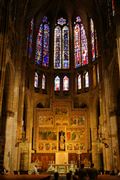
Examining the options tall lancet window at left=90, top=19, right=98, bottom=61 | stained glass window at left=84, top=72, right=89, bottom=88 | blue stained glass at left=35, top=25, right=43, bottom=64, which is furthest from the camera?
blue stained glass at left=35, top=25, right=43, bottom=64

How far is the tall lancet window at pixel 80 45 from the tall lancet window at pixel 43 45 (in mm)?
4685

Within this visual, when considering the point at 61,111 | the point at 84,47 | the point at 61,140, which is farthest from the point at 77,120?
the point at 84,47

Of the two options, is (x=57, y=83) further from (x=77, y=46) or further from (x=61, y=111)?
(x=77, y=46)

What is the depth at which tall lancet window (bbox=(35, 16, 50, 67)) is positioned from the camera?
4012 cm

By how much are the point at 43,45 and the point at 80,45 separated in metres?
6.01

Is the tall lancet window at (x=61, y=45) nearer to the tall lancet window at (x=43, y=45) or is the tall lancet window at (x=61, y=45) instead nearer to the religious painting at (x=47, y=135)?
the tall lancet window at (x=43, y=45)

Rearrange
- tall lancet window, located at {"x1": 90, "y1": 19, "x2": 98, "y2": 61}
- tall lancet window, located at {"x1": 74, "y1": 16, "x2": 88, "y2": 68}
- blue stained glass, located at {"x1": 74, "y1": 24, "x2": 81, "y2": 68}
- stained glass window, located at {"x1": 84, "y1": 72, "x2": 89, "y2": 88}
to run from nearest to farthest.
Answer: tall lancet window, located at {"x1": 90, "y1": 19, "x2": 98, "y2": 61}, stained glass window, located at {"x1": 84, "y1": 72, "x2": 89, "y2": 88}, tall lancet window, located at {"x1": 74, "y1": 16, "x2": 88, "y2": 68}, blue stained glass, located at {"x1": 74, "y1": 24, "x2": 81, "y2": 68}

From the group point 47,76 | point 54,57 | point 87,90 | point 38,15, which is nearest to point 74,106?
point 87,90

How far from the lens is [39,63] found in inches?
1560

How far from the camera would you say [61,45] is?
4219 cm

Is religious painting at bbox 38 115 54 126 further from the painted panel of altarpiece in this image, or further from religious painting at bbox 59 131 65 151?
religious painting at bbox 59 131 65 151

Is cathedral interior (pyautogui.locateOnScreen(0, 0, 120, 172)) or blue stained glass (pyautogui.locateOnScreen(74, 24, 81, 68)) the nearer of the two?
cathedral interior (pyautogui.locateOnScreen(0, 0, 120, 172))

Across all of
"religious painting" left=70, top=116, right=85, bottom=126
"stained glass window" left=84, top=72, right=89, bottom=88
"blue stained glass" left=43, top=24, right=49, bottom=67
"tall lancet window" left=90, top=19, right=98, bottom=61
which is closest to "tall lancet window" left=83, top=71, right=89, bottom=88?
"stained glass window" left=84, top=72, right=89, bottom=88

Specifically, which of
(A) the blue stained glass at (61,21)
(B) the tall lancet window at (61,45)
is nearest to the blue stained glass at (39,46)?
(B) the tall lancet window at (61,45)
